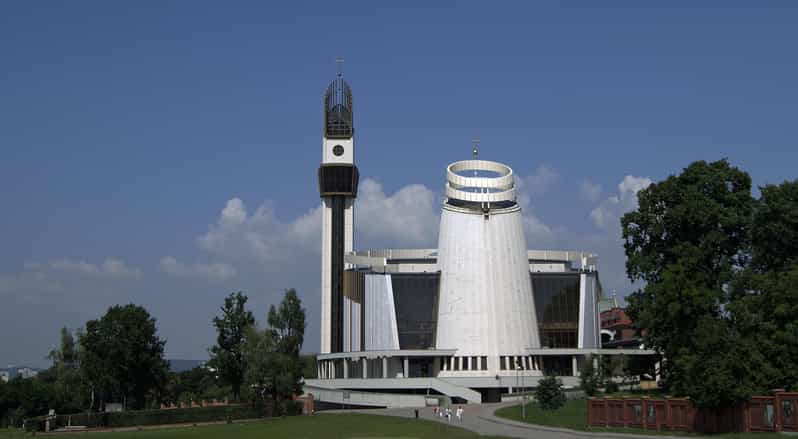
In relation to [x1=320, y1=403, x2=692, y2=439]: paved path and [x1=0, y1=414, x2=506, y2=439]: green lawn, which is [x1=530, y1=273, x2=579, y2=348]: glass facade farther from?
[x1=0, y1=414, x2=506, y2=439]: green lawn

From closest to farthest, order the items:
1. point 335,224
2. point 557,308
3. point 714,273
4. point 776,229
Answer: point 776,229 < point 714,273 < point 557,308 < point 335,224

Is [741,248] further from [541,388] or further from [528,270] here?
[528,270]

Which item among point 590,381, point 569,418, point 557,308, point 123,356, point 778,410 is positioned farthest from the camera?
point 557,308

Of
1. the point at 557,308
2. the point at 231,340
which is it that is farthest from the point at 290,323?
the point at 557,308

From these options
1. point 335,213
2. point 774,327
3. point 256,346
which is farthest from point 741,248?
point 335,213

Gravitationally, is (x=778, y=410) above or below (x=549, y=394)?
above

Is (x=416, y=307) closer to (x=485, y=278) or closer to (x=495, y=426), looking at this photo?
(x=485, y=278)

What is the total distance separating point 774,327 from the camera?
45.6 m

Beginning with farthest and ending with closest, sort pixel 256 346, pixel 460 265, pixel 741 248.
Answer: pixel 460 265, pixel 256 346, pixel 741 248

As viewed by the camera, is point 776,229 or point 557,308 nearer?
point 776,229

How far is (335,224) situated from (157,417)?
1792 inches

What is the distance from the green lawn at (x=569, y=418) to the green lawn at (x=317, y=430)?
5.20 metres

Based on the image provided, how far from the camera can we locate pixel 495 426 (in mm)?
49062

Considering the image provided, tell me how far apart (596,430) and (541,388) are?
10788 mm
